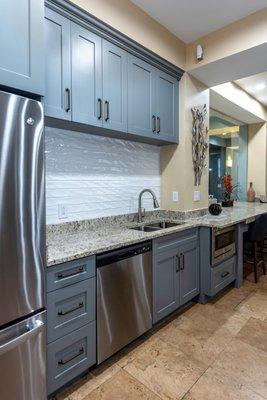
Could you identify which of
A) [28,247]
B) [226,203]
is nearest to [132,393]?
[28,247]

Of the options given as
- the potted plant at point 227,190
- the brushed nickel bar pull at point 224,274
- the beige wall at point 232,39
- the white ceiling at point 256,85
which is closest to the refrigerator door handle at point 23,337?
the brushed nickel bar pull at point 224,274

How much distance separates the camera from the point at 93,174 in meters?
2.37

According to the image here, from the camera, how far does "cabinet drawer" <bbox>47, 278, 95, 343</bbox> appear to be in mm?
1419

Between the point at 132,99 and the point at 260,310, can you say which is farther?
the point at 260,310

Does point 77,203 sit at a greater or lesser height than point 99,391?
greater

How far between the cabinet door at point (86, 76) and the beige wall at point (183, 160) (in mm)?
1223

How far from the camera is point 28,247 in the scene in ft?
4.01

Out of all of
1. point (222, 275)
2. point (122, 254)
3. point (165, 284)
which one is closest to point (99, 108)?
point (122, 254)

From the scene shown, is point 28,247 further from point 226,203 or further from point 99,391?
point 226,203

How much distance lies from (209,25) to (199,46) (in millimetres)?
207

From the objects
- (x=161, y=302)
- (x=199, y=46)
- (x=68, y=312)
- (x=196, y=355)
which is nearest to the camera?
(x=68, y=312)

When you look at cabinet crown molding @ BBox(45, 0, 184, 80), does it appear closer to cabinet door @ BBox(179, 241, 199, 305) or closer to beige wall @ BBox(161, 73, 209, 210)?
beige wall @ BBox(161, 73, 209, 210)

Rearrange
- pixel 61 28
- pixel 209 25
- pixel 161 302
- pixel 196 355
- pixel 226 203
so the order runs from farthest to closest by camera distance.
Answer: pixel 226 203 < pixel 209 25 < pixel 161 302 < pixel 196 355 < pixel 61 28

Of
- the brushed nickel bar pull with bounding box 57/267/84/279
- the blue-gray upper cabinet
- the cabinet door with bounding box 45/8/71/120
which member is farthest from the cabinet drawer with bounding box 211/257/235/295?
the blue-gray upper cabinet
